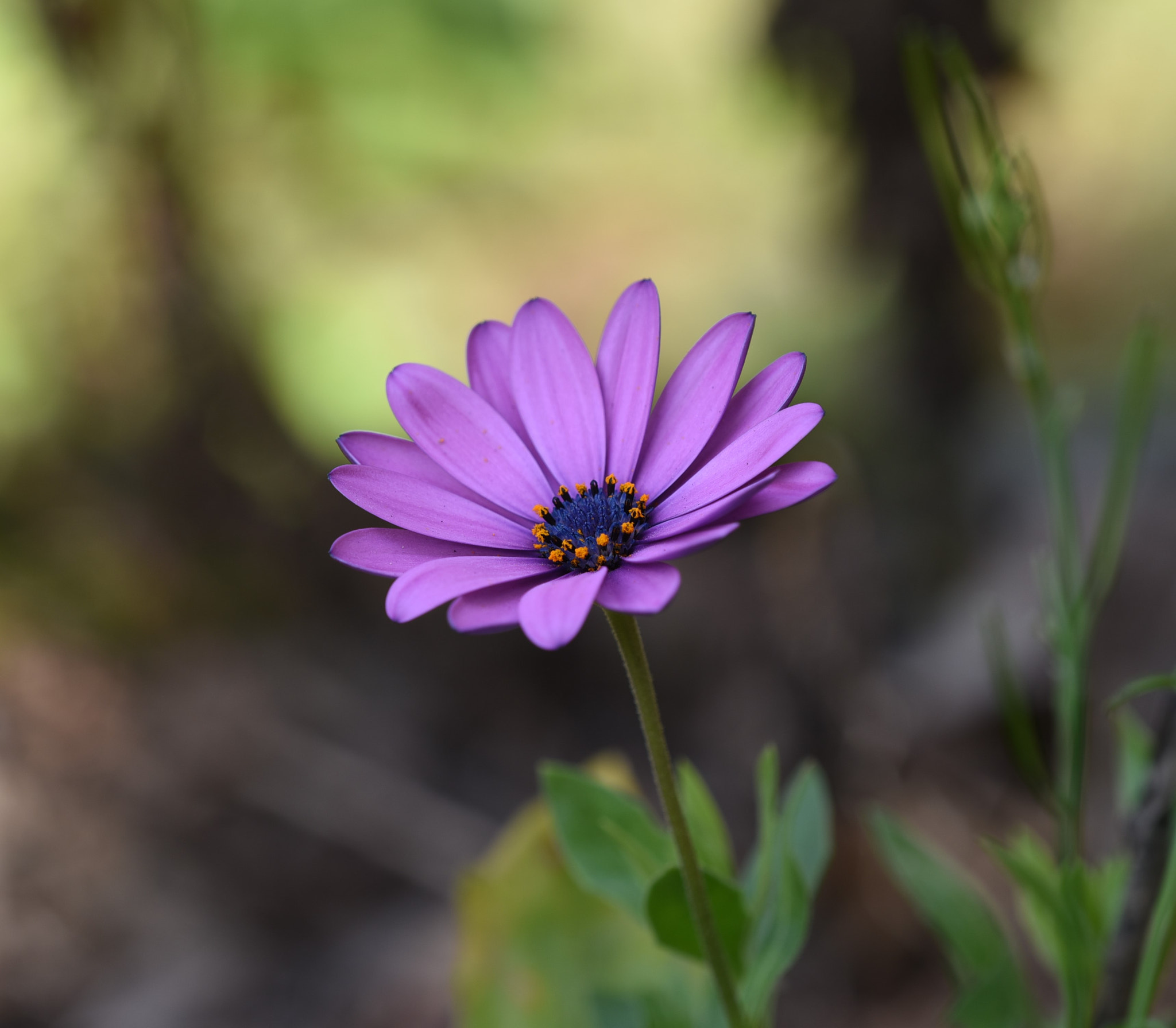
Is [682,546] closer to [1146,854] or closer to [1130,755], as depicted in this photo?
[1146,854]

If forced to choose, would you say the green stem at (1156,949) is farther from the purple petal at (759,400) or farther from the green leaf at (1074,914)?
the purple petal at (759,400)

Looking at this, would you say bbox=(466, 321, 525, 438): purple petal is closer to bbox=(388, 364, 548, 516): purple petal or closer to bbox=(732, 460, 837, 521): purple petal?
bbox=(388, 364, 548, 516): purple petal

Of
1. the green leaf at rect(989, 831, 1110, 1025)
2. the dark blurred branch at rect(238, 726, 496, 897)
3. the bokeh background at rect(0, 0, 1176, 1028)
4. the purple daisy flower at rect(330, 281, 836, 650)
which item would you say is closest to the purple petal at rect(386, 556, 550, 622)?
the purple daisy flower at rect(330, 281, 836, 650)

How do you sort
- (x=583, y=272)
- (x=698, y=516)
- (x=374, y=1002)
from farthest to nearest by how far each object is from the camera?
(x=583, y=272), (x=374, y=1002), (x=698, y=516)

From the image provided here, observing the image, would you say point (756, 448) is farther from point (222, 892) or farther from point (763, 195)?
point (763, 195)

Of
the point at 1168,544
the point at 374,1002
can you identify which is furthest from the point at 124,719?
the point at 1168,544

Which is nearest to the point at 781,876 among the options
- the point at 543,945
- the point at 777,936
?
the point at 777,936
